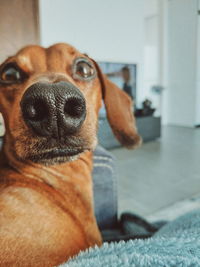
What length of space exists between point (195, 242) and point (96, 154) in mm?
704

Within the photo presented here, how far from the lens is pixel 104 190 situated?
110 cm

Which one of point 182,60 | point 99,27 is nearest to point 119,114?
point 99,27

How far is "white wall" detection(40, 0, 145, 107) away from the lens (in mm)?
3711

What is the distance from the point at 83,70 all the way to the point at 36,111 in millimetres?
398

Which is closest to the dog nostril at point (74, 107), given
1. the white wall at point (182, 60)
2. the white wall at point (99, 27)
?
the white wall at point (99, 27)

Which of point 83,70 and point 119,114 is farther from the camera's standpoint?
point 119,114

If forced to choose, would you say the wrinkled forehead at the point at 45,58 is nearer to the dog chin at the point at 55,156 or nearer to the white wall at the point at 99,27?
the dog chin at the point at 55,156

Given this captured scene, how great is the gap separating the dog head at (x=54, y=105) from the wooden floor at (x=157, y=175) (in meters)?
1.12

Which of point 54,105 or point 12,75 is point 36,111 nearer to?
point 54,105

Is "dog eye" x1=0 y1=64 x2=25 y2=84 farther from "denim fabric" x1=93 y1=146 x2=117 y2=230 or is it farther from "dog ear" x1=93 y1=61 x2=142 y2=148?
"denim fabric" x1=93 y1=146 x2=117 y2=230

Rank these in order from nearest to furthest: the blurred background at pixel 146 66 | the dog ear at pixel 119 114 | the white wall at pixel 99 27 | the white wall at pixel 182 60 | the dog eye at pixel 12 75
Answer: the dog eye at pixel 12 75
the dog ear at pixel 119 114
the blurred background at pixel 146 66
the white wall at pixel 99 27
the white wall at pixel 182 60

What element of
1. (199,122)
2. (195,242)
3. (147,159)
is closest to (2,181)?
(195,242)

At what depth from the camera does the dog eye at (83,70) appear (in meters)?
0.88

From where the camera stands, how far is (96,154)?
1112mm
